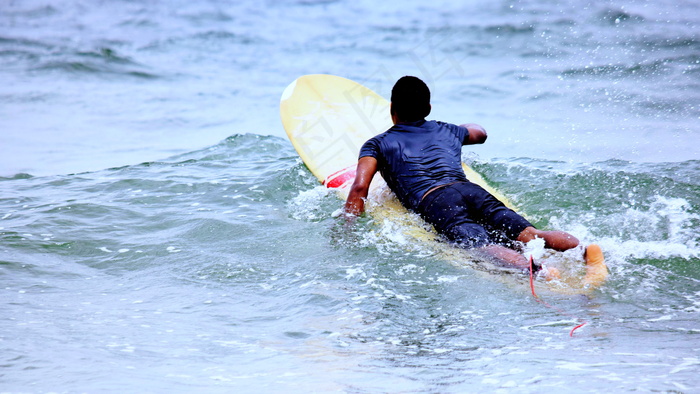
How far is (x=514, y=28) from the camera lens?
13.5m

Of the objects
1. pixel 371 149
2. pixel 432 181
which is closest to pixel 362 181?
pixel 371 149

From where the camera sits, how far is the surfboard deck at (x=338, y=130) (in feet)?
16.3

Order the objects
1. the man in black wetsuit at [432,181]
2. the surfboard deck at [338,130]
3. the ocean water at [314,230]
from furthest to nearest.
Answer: the surfboard deck at [338,130], the man in black wetsuit at [432,181], the ocean water at [314,230]

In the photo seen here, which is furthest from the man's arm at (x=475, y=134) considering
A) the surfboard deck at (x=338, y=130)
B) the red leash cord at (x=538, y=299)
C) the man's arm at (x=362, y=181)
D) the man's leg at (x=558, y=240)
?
the red leash cord at (x=538, y=299)

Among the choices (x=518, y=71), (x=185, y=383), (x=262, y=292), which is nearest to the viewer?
(x=185, y=383)

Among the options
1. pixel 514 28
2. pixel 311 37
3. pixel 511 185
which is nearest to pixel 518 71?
pixel 514 28

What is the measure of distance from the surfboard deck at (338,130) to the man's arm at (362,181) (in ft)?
0.87

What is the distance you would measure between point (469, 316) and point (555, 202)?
2.33 metres

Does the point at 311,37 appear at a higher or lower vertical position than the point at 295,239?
higher

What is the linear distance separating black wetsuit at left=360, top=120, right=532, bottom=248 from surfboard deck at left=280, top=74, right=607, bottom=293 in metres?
0.24

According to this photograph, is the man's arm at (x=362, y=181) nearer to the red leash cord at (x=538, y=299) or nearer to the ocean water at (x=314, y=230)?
the ocean water at (x=314, y=230)

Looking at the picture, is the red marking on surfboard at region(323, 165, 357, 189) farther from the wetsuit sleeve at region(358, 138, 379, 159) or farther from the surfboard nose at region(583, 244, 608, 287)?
the surfboard nose at region(583, 244, 608, 287)

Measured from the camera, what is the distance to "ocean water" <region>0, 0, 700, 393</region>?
292 centimetres

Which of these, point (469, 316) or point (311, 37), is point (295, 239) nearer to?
point (469, 316)
